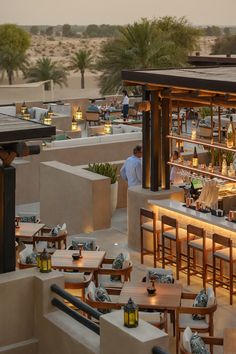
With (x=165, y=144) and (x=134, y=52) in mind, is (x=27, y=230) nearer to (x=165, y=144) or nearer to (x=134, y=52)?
(x=165, y=144)

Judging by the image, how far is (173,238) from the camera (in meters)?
15.6

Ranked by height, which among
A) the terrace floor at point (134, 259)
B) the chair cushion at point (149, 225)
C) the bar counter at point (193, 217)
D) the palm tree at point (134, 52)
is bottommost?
the terrace floor at point (134, 259)

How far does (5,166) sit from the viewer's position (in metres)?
12.0

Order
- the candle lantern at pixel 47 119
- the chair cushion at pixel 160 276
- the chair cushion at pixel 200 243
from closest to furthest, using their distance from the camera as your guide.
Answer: the chair cushion at pixel 160 276 < the chair cushion at pixel 200 243 < the candle lantern at pixel 47 119

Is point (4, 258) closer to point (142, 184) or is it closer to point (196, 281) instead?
point (196, 281)

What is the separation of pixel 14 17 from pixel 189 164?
110969 millimetres

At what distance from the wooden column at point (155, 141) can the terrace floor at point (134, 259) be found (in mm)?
1505

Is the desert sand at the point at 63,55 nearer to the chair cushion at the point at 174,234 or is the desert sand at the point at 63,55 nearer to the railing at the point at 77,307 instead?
the chair cushion at the point at 174,234

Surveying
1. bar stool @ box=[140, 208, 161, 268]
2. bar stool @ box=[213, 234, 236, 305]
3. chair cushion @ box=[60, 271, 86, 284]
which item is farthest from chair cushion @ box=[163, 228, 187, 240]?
chair cushion @ box=[60, 271, 86, 284]

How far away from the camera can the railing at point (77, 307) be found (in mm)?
10680

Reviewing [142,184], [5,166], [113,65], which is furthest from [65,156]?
[113,65]

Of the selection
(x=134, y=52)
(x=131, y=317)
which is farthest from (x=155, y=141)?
(x=134, y=52)

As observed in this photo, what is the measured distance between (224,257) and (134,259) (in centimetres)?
289

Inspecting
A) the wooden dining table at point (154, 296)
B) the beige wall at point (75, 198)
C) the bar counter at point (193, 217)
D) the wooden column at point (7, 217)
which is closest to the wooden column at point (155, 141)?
the bar counter at point (193, 217)
